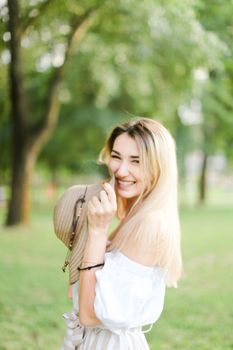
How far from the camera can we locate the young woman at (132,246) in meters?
2.13

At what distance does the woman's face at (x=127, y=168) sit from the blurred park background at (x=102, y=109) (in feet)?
6.13

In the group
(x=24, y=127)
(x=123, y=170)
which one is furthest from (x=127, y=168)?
(x=24, y=127)

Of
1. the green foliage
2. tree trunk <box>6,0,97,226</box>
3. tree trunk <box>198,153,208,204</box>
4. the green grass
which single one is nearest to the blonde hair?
the green grass

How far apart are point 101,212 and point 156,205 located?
0.25 meters

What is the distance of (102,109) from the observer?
22734mm

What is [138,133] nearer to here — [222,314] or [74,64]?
[222,314]

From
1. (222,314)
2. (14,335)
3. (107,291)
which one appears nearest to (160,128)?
(107,291)

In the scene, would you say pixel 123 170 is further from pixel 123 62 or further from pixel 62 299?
pixel 123 62

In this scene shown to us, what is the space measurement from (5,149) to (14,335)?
68.6 feet

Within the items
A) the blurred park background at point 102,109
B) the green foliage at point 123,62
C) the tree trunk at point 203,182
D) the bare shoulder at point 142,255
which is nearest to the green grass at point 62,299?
the blurred park background at point 102,109

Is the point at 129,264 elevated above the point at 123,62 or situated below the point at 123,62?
below

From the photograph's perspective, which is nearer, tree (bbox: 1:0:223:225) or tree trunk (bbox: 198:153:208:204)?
tree (bbox: 1:0:223:225)

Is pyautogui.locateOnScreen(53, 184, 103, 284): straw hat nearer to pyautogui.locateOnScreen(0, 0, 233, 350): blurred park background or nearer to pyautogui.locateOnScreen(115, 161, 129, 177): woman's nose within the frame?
pyautogui.locateOnScreen(115, 161, 129, 177): woman's nose

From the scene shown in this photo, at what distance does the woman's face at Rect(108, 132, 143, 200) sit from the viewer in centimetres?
234
